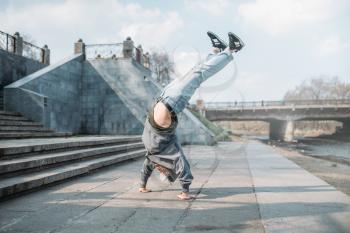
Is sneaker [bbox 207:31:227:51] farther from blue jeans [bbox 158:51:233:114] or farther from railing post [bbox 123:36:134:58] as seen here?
railing post [bbox 123:36:134:58]

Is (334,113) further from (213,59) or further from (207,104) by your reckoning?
(213,59)

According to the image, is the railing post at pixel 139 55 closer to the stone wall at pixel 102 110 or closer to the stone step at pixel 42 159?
the stone wall at pixel 102 110

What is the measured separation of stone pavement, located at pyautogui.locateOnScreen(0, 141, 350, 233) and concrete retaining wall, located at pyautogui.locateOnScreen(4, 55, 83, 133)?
726 centimetres

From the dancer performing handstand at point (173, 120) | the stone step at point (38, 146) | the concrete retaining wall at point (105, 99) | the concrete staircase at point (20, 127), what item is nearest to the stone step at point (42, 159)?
the stone step at point (38, 146)

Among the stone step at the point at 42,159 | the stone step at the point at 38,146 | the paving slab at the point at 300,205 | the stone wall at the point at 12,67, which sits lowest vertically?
the paving slab at the point at 300,205

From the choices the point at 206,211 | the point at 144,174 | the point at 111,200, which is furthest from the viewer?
the point at 144,174

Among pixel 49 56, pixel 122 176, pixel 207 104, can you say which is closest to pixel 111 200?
pixel 122 176

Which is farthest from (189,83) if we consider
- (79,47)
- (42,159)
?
(79,47)

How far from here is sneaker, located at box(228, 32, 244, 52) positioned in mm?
4492

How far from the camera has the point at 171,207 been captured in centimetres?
397

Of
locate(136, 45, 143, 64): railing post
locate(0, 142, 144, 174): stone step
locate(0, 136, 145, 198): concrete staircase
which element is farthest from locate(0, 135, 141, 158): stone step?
locate(136, 45, 143, 64): railing post

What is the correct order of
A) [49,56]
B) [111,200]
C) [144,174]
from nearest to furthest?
1. [111,200]
2. [144,174]
3. [49,56]

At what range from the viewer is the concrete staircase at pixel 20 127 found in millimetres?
9742

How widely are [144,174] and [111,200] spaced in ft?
2.18
